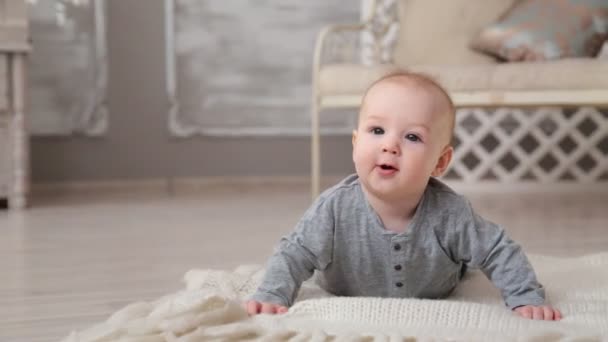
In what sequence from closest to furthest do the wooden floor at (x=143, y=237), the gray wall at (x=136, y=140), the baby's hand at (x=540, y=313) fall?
the baby's hand at (x=540, y=313) < the wooden floor at (x=143, y=237) < the gray wall at (x=136, y=140)

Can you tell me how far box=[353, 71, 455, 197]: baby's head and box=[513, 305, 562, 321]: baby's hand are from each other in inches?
7.7

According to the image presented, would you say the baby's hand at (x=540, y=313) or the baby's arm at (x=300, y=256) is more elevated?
the baby's arm at (x=300, y=256)

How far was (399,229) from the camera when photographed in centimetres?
109

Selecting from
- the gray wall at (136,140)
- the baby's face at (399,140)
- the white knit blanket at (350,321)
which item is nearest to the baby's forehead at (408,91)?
the baby's face at (399,140)

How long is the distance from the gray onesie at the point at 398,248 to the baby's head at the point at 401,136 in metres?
0.06

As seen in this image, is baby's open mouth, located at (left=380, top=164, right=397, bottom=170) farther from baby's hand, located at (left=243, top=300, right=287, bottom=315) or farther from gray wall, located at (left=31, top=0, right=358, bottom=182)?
gray wall, located at (left=31, top=0, right=358, bottom=182)

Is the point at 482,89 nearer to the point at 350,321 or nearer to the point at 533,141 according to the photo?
the point at 533,141

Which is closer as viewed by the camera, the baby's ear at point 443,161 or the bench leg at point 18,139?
the baby's ear at point 443,161

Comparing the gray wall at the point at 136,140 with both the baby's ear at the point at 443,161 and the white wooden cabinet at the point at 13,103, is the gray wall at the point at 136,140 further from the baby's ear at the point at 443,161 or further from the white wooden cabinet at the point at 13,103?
the baby's ear at the point at 443,161

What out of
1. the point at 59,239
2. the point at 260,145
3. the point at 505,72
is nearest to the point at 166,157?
the point at 260,145

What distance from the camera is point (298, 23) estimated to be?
10.9 ft

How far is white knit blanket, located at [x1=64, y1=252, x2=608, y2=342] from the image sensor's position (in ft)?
2.94

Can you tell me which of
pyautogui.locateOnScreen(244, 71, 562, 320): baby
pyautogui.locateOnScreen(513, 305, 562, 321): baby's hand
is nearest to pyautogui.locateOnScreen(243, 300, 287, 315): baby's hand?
pyautogui.locateOnScreen(244, 71, 562, 320): baby

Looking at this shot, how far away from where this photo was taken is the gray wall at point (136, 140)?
307cm
